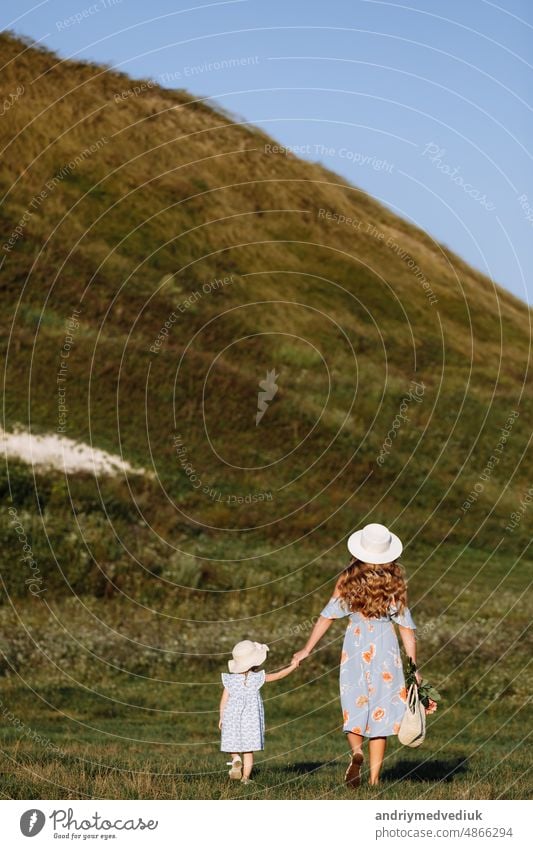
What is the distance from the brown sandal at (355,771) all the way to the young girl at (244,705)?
0.98m

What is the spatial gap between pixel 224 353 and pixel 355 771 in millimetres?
31899

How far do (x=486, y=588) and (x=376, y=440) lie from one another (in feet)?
36.4

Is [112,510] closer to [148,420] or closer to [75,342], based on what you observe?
[148,420]

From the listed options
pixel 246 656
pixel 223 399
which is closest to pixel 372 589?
pixel 246 656

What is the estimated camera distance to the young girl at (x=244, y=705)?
1366 centimetres

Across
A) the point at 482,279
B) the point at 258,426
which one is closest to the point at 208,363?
the point at 258,426

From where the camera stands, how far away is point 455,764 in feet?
59.3

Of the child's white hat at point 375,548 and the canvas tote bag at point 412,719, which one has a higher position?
the child's white hat at point 375,548

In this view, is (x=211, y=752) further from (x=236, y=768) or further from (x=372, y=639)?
(x=372, y=639)

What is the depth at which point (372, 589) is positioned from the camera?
1345 cm

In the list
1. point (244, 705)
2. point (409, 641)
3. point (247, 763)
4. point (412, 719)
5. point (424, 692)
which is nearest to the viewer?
point (412, 719)

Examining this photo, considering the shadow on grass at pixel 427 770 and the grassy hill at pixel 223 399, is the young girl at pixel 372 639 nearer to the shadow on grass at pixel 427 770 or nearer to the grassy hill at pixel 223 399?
the shadow on grass at pixel 427 770

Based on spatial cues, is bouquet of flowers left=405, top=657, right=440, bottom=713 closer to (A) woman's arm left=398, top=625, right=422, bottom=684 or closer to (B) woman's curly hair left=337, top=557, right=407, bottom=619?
(A) woman's arm left=398, top=625, right=422, bottom=684

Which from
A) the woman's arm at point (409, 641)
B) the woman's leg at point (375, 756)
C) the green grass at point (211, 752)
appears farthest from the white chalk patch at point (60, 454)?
the woman's arm at point (409, 641)
